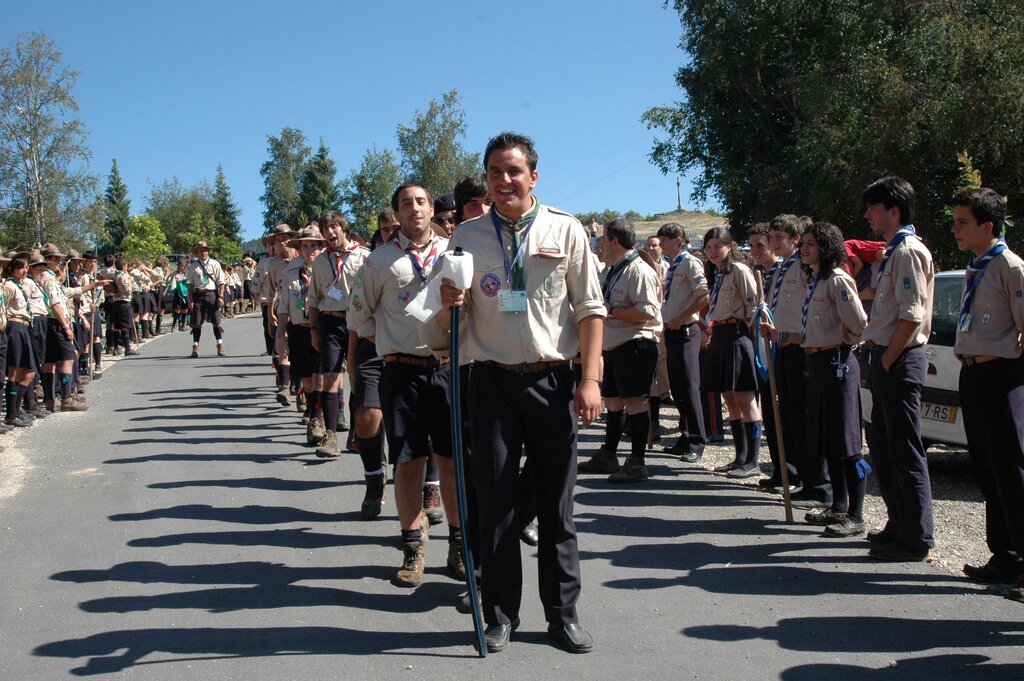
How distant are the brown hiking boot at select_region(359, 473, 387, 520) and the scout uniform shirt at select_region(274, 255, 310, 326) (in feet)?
11.2

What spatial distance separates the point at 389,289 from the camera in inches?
253

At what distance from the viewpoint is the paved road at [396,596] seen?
4562 mm

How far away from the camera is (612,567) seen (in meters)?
6.09

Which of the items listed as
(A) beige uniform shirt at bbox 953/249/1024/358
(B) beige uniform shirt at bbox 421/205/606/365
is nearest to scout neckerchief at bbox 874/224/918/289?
(A) beige uniform shirt at bbox 953/249/1024/358

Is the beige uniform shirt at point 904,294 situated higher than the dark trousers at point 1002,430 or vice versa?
the beige uniform shirt at point 904,294

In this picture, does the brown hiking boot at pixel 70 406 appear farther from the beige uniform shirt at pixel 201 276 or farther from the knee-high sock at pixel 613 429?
the knee-high sock at pixel 613 429

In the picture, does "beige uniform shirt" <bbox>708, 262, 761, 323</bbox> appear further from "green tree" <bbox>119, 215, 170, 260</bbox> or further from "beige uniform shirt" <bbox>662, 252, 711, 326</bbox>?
"green tree" <bbox>119, 215, 170, 260</bbox>


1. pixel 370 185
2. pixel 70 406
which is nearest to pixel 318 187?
pixel 370 185

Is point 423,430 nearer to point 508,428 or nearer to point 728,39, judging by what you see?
point 508,428

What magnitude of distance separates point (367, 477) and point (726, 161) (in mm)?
31597

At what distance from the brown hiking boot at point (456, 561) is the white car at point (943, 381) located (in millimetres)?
3807

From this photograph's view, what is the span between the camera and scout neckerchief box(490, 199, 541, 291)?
471 cm

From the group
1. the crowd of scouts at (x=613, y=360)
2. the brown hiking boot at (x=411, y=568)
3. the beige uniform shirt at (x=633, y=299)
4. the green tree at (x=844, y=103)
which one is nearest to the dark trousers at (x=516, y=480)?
the crowd of scouts at (x=613, y=360)

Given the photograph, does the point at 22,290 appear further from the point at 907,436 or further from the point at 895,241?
the point at 907,436
